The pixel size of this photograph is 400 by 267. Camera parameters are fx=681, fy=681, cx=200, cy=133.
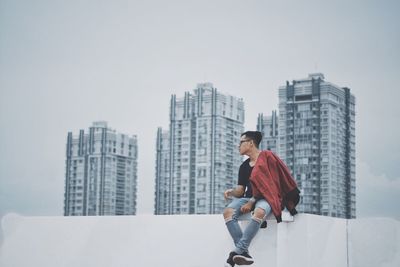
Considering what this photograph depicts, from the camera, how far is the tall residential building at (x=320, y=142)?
4762 centimetres

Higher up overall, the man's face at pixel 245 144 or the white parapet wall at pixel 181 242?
the man's face at pixel 245 144

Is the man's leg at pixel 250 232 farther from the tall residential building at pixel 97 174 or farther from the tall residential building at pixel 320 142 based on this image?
the tall residential building at pixel 97 174

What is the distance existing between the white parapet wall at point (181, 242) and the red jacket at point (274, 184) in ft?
0.33

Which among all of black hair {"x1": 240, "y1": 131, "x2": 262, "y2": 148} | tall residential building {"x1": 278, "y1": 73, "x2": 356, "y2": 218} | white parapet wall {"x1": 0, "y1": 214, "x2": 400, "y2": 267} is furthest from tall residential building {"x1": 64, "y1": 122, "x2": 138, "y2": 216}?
black hair {"x1": 240, "y1": 131, "x2": 262, "y2": 148}

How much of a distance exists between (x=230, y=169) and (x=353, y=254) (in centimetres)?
5030

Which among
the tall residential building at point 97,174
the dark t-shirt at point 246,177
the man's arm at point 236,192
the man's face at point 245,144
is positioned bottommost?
the man's arm at point 236,192

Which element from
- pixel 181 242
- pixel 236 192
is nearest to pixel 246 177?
pixel 236 192

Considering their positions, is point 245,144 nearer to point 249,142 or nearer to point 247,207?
point 249,142

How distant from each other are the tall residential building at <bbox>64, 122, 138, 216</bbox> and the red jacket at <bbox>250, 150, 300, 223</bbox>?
5599 centimetres

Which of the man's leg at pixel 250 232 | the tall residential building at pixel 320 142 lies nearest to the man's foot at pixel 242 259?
the man's leg at pixel 250 232

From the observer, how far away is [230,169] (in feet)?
178

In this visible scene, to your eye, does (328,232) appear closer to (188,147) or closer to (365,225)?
(365,225)

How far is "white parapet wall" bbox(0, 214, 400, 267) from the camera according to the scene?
3.58 meters

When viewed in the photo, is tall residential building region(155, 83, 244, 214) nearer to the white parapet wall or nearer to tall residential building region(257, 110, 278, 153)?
tall residential building region(257, 110, 278, 153)
